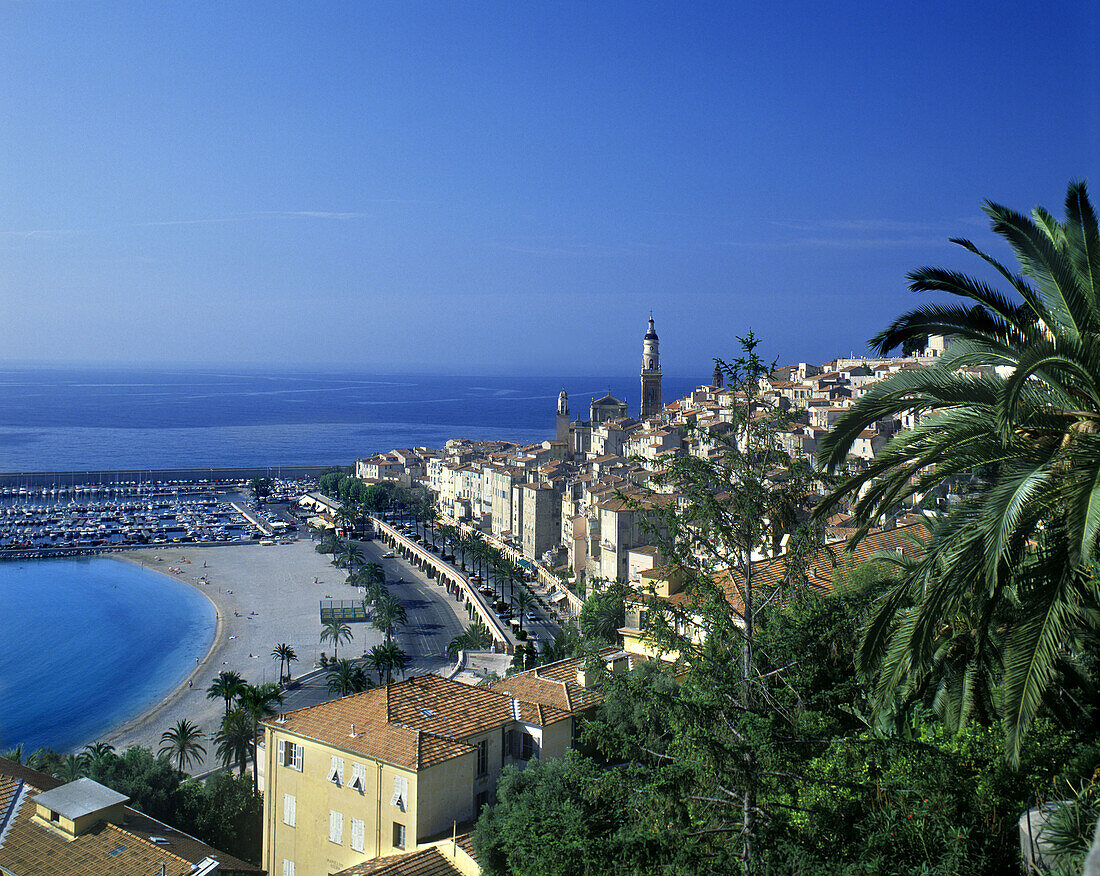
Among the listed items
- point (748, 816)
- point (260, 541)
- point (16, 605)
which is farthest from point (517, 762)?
point (260, 541)

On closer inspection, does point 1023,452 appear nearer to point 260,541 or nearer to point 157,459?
point 260,541

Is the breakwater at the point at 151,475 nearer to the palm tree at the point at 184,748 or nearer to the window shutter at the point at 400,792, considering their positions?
the palm tree at the point at 184,748

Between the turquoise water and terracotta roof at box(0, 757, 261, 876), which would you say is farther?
the turquoise water

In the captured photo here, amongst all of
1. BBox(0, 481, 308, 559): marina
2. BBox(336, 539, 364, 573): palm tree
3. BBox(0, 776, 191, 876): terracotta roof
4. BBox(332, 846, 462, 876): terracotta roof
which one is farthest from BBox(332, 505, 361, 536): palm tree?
BBox(332, 846, 462, 876): terracotta roof

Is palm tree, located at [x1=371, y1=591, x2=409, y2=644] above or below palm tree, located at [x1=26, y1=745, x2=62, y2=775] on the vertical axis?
below

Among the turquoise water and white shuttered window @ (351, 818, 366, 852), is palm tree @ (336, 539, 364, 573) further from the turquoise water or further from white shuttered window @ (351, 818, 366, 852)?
white shuttered window @ (351, 818, 366, 852)

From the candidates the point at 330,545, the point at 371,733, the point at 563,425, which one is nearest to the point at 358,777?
the point at 371,733

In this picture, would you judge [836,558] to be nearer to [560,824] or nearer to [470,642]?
[560,824]
